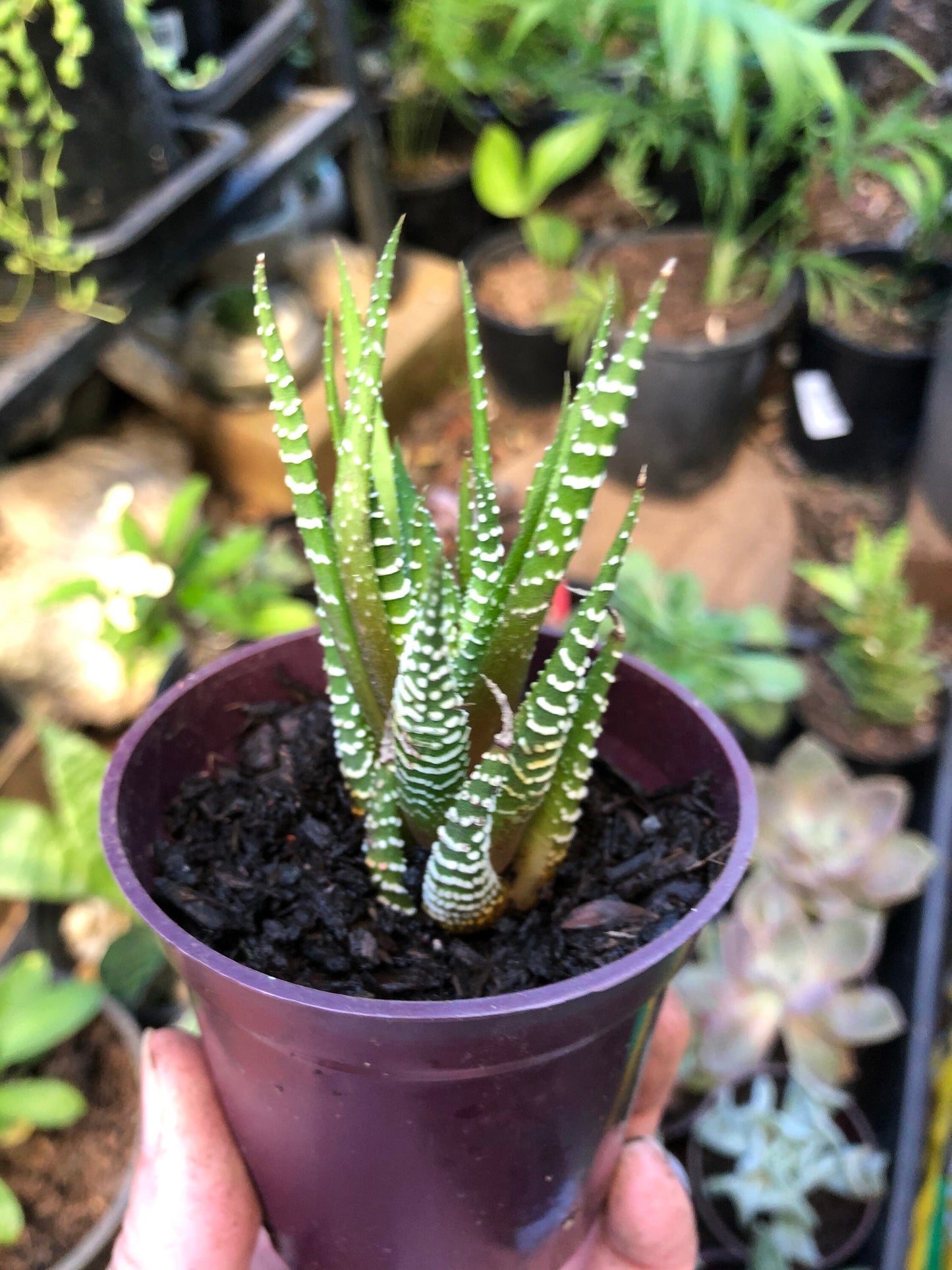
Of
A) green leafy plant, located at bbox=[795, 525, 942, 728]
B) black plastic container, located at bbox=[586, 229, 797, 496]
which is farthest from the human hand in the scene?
black plastic container, located at bbox=[586, 229, 797, 496]

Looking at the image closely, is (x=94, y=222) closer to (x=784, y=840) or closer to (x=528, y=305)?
(x=528, y=305)

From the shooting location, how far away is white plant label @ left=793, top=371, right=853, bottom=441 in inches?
68.3

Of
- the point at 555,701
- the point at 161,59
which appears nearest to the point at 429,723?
the point at 555,701

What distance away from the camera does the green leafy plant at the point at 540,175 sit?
1.54 m

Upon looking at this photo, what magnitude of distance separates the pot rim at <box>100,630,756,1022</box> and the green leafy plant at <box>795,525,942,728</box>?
822 mm

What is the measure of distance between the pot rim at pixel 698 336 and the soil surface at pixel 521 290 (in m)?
0.08

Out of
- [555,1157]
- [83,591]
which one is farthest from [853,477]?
[555,1157]

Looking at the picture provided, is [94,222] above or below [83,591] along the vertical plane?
above

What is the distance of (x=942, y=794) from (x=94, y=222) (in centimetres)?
132

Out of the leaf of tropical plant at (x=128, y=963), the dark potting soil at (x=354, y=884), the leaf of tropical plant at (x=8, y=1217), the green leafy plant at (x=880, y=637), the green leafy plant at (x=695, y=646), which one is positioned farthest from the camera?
the green leafy plant at (x=880, y=637)

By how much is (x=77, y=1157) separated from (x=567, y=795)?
2.24 feet

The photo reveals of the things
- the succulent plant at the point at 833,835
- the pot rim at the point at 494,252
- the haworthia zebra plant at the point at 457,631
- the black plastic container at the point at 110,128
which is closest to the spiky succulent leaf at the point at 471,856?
the haworthia zebra plant at the point at 457,631

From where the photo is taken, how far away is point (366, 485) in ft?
1.26

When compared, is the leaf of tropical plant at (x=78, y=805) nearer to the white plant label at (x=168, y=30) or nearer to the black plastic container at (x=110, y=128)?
the black plastic container at (x=110, y=128)
